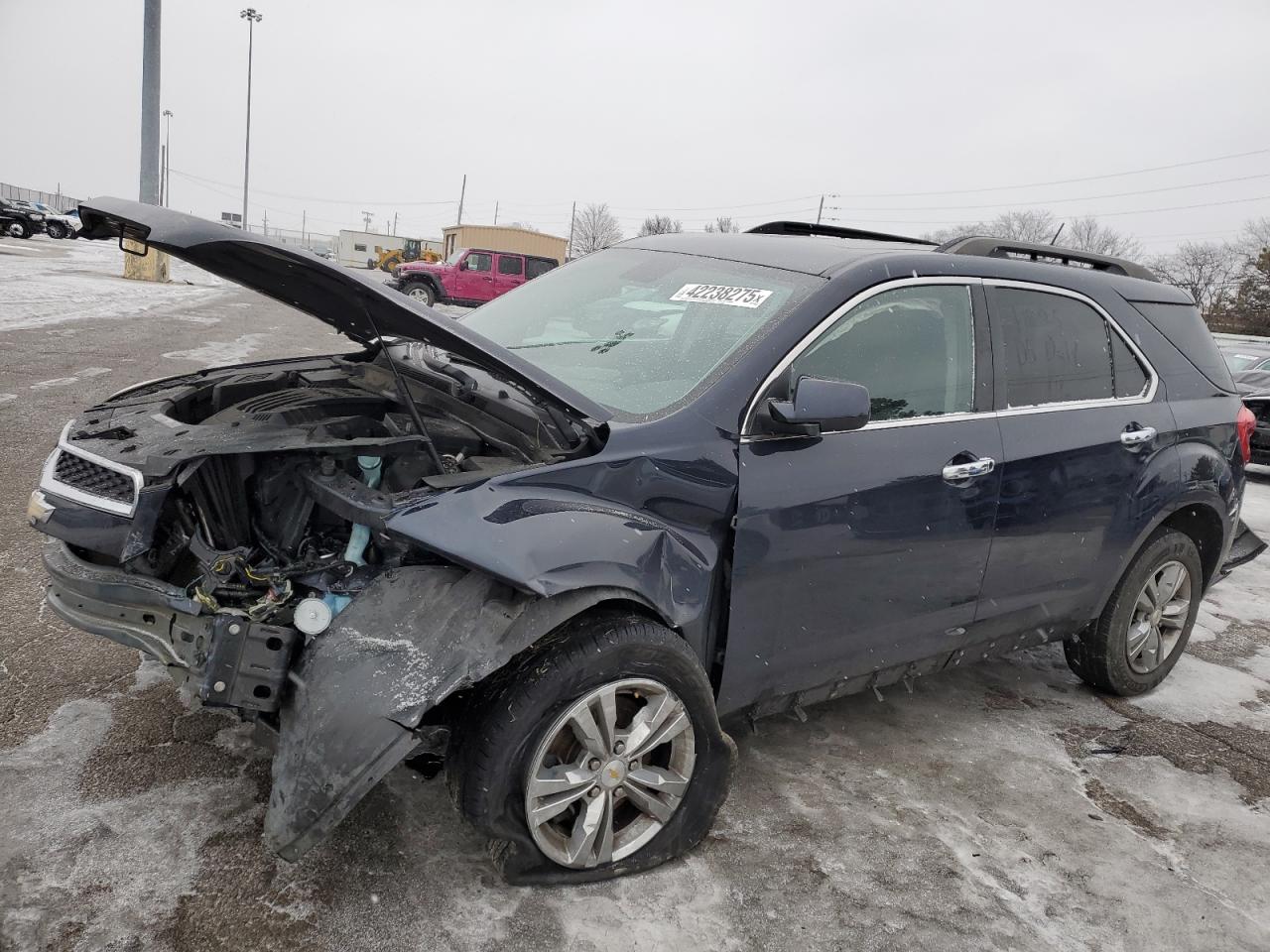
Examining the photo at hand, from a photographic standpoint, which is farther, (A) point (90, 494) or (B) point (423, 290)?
(B) point (423, 290)

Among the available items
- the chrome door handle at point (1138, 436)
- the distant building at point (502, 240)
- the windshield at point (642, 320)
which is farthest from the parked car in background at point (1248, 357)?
the distant building at point (502, 240)

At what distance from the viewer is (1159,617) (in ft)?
13.5

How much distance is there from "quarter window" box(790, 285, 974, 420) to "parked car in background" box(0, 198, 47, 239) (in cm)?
4275

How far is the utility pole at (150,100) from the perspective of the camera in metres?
19.3

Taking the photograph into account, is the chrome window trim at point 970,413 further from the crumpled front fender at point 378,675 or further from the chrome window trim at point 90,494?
the chrome window trim at point 90,494

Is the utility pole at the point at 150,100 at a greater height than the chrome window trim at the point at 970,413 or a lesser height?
greater

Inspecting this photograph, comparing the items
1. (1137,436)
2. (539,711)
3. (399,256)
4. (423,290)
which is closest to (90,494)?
(539,711)

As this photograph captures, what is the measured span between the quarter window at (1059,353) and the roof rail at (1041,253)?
0.70ft

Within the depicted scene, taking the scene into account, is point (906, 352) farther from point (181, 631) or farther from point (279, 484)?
point (181, 631)

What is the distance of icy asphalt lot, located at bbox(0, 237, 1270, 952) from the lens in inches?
89.6

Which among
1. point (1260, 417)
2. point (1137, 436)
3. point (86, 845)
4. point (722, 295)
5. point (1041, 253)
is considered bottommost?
point (86, 845)

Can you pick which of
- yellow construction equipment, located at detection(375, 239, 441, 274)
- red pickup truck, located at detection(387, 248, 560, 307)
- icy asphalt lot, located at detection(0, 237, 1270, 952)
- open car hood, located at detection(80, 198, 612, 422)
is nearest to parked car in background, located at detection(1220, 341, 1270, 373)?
icy asphalt lot, located at detection(0, 237, 1270, 952)

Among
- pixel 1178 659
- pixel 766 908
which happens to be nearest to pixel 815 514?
pixel 766 908

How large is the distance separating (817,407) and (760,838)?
131 centimetres
